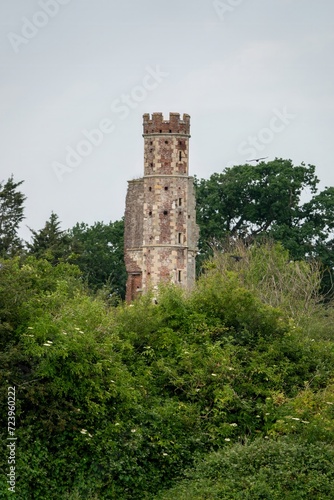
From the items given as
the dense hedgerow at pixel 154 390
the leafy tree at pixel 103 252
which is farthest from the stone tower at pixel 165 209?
the dense hedgerow at pixel 154 390

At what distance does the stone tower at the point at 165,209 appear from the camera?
67875 mm

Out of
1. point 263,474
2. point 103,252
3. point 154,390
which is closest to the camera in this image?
point 263,474

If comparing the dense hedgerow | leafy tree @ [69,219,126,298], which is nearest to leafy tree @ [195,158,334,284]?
leafy tree @ [69,219,126,298]

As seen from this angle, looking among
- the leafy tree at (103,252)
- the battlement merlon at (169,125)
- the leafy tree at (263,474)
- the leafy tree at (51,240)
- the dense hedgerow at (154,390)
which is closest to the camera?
the leafy tree at (263,474)

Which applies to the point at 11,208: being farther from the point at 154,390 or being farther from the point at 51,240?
the point at 154,390

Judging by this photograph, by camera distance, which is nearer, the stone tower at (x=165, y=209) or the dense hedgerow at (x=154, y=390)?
the dense hedgerow at (x=154, y=390)

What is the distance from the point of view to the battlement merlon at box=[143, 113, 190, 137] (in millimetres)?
69000

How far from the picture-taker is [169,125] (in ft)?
227

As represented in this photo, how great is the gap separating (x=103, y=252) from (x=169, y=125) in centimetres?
893

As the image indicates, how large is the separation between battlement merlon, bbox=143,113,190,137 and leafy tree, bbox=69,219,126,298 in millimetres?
6780

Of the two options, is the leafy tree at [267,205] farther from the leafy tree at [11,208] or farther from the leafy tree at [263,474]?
the leafy tree at [263,474]

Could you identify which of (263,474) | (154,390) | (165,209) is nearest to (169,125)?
(165,209)

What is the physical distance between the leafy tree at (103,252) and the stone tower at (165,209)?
213 cm

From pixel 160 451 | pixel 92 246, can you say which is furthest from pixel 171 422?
pixel 92 246
